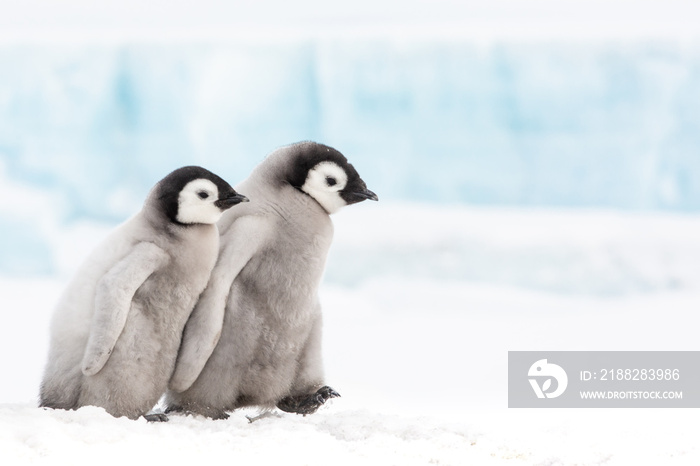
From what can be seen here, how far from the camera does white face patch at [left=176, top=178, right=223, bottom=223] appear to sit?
98.1 inches

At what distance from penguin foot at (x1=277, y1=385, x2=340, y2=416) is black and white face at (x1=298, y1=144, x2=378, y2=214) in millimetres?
565

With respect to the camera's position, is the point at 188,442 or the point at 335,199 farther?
the point at 335,199

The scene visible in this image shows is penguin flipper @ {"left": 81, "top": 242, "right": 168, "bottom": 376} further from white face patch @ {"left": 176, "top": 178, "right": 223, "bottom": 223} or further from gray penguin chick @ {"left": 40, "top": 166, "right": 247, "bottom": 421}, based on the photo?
white face patch @ {"left": 176, "top": 178, "right": 223, "bottom": 223}

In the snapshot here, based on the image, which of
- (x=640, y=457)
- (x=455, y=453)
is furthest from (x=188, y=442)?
(x=640, y=457)

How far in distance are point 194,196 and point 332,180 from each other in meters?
0.43

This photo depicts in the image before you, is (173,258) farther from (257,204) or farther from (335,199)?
(335,199)

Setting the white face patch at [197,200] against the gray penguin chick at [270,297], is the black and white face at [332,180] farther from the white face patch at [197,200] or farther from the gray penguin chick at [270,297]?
the white face patch at [197,200]

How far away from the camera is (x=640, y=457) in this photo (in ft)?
7.98

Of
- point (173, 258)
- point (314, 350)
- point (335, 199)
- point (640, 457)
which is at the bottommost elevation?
point (640, 457)

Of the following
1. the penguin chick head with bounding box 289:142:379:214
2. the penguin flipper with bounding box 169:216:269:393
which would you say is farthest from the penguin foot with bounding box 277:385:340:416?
the penguin chick head with bounding box 289:142:379:214

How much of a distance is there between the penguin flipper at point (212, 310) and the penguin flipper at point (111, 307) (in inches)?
7.7

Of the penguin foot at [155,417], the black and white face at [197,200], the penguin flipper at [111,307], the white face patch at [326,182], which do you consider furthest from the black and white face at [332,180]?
the penguin foot at [155,417]

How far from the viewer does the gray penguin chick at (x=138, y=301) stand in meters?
2.37

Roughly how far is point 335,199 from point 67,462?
3.61 ft
